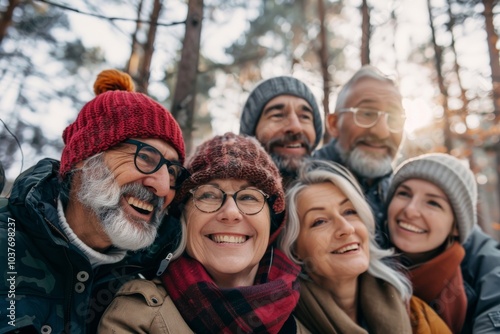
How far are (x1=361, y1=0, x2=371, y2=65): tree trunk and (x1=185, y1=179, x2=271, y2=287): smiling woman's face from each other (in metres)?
5.34

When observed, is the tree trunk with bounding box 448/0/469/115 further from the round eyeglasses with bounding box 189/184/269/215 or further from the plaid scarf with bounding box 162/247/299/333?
the plaid scarf with bounding box 162/247/299/333

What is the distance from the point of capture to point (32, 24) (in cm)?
721

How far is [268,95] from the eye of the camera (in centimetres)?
363

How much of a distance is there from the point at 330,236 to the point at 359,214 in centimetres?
31

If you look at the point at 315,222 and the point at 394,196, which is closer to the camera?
the point at 315,222

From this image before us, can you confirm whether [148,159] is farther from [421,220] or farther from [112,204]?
[421,220]

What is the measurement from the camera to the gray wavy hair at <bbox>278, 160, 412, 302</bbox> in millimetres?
2717

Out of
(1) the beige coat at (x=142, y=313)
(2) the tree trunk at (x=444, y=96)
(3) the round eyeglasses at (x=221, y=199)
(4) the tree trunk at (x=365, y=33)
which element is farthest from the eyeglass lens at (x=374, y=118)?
(2) the tree trunk at (x=444, y=96)

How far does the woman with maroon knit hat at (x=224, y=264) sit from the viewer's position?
6.73 ft

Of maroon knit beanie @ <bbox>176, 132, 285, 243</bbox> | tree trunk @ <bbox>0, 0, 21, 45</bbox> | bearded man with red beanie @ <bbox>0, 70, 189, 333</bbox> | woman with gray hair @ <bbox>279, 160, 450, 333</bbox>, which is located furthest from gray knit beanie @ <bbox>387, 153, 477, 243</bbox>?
tree trunk @ <bbox>0, 0, 21, 45</bbox>

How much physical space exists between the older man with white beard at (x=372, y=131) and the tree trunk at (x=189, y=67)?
1570 millimetres

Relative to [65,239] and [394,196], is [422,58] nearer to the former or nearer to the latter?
[394,196]

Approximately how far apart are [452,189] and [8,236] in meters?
3.17

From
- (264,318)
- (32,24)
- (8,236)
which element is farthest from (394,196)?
(32,24)
